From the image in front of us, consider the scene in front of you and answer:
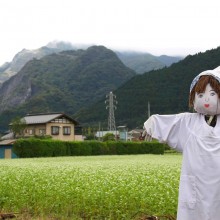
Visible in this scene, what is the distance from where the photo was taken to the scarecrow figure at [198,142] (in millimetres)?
4625

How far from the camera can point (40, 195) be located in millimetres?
8664

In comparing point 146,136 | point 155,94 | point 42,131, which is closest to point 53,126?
point 42,131

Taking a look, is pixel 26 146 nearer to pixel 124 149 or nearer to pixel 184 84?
pixel 124 149

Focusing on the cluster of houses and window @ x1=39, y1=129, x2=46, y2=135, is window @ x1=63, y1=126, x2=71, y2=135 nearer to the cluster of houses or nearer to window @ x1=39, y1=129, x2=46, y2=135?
the cluster of houses

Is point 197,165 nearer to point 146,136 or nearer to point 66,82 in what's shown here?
point 146,136

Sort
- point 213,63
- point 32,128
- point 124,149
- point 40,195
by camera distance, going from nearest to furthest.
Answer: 1. point 40,195
2. point 124,149
3. point 32,128
4. point 213,63

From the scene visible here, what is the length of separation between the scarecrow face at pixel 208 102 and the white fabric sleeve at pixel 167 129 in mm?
272

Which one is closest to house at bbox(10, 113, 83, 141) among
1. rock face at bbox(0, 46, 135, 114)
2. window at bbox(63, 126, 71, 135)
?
window at bbox(63, 126, 71, 135)

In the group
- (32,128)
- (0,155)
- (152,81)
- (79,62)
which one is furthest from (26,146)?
(79,62)

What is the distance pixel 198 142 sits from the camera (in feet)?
15.8

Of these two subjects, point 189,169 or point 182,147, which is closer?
point 189,169

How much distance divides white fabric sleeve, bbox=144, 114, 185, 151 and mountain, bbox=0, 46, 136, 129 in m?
104

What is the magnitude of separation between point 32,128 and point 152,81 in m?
40.1

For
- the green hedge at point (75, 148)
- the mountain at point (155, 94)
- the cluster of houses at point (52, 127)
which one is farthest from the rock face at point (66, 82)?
the green hedge at point (75, 148)
